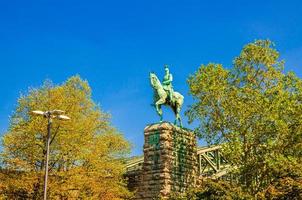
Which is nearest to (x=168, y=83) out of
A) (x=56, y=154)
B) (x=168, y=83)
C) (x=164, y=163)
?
(x=168, y=83)

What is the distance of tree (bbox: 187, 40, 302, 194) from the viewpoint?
116 feet

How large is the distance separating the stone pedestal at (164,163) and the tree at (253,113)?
8.96ft

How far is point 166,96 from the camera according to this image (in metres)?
37.6

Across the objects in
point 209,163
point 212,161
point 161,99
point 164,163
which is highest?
point 161,99

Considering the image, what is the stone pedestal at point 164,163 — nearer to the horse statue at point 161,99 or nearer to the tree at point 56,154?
the horse statue at point 161,99

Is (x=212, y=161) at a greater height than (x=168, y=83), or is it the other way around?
(x=168, y=83)

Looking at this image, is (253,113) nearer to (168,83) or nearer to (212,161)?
(168,83)

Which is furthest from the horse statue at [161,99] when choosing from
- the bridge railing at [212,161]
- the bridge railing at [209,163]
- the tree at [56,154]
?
the bridge railing at [209,163]

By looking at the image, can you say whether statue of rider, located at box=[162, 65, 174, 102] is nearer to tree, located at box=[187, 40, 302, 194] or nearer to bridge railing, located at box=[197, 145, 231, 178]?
tree, located at box=[187, 40, 302, 194]

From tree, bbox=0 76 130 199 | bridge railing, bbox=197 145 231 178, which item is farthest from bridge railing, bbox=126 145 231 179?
tree, bbox=0 76 130 199

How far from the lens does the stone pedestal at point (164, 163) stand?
34906 mm

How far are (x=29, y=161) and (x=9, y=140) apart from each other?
76.8 inches

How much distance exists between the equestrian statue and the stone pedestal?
1.32 metres

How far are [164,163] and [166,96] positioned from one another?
17.1ft
